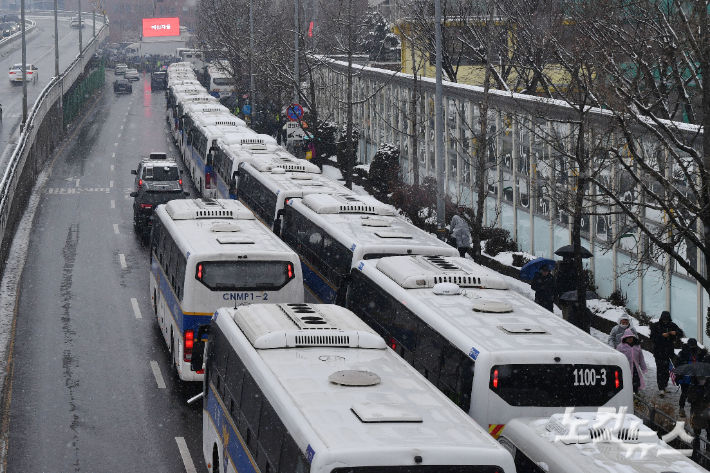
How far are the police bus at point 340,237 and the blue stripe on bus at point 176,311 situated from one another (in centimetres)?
230

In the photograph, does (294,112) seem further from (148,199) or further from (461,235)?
(461,235)

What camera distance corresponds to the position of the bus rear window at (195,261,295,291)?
16.5m

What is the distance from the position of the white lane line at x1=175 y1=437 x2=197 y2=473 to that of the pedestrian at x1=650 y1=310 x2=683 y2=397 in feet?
24.9

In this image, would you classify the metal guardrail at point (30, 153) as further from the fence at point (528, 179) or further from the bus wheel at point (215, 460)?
the bus wheel at point (215, 460)

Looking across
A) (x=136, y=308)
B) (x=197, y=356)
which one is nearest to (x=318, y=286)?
(x=136, y=308)

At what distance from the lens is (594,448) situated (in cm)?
903

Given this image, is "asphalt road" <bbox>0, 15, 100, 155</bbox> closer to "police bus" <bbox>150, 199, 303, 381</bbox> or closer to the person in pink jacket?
"police bus" <bbox>150, 199, 303, 381</bbox>

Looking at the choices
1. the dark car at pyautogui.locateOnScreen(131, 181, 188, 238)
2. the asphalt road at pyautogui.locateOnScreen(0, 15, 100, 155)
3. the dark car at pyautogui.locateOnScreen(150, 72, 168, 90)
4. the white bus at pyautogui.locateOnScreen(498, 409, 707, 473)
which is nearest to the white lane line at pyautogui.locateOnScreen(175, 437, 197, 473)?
the white bus at pyautogui.locateOnScreen(498, 409, 707, 473)

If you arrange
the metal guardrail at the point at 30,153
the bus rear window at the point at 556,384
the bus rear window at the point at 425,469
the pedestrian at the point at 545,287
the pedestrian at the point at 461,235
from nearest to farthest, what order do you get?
1. the bus rear window at the point at 425,469
2. the bus rear window at the point at 556,384
3. the pedestrian at the point at 545,287
4. the pedestrian at the point at 461,235
5. the metal guardrail at the point at 30,153

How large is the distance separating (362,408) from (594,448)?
222 centimetres

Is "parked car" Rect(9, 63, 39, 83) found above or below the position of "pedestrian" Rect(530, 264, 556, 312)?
above

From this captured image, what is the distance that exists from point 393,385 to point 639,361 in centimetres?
731

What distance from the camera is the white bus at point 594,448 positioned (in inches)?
341

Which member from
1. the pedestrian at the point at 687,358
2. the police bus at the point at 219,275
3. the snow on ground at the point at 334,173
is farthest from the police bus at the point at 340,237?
the snow on ground at the point at 334,173
